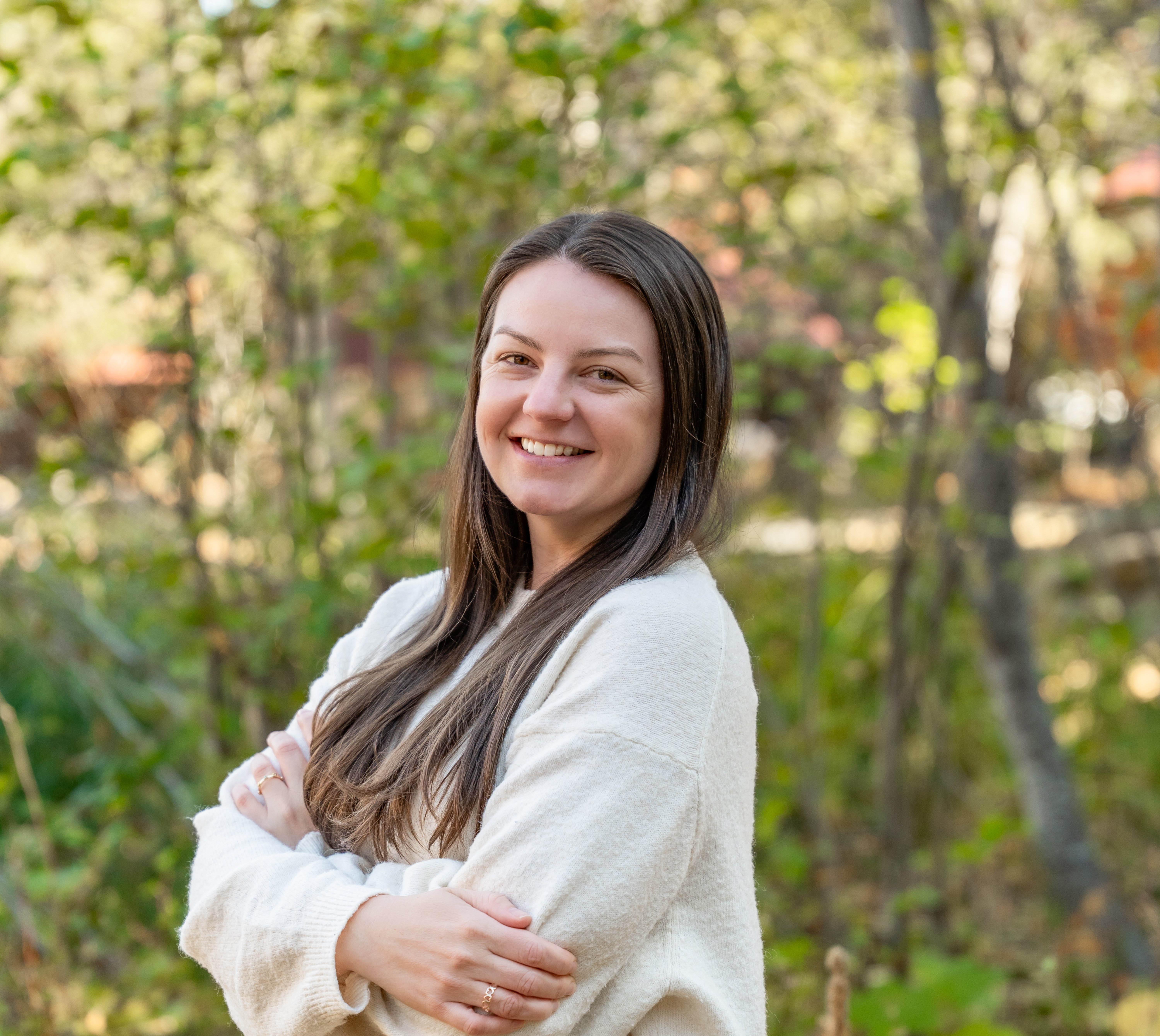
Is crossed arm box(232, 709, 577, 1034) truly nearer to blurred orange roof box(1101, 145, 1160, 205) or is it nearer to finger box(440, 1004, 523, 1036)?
finger box(440, 1004, 523, 1036)

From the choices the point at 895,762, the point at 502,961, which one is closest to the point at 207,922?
the point at 502,961

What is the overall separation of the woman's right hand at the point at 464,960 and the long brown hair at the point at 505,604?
137 mm

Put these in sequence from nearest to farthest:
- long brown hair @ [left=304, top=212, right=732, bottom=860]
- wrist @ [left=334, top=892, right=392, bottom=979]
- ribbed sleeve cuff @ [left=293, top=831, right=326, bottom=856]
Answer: wrist @ [left=334, top=892, right=392, bottom=979] → long brown hair @ [left=304, top=212, right=732, bottom=860] → ribbed sleeve cuff @ [left=293, top=831, right=326, bottom=856]

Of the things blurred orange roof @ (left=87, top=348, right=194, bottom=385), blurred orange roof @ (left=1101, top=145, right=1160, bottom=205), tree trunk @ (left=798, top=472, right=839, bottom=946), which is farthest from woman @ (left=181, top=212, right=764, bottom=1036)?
blurred orange roof @ (left=1101, top=145, right=1160, bottom=205)

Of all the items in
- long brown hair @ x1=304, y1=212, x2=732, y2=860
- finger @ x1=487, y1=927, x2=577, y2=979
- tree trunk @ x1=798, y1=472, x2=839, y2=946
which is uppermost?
long brown hair @ x1=304, y1=212, x2=732, y2=860

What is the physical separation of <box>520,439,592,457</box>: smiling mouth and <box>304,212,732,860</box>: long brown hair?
4.4 inches

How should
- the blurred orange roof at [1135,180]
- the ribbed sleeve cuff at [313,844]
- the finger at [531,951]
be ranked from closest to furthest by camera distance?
the finger at [531,951], the ribbed sleeve cuff at [313,844], the blurred orange roof at [1135,180]

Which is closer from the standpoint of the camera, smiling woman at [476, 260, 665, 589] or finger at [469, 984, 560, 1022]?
finger at [469, 984, 560, 1022]

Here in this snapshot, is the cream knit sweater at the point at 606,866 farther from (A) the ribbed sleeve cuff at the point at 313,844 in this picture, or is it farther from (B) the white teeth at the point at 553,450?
(B) the white teeth at the point at 553,450

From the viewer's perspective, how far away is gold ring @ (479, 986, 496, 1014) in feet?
3.75

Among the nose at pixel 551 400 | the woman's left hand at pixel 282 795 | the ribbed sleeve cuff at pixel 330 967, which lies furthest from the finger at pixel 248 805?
the nose at pixel 551 400

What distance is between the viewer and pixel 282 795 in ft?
5.04

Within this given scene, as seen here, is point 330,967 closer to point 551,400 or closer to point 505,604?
point 505,604

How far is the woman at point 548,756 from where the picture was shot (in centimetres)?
116
